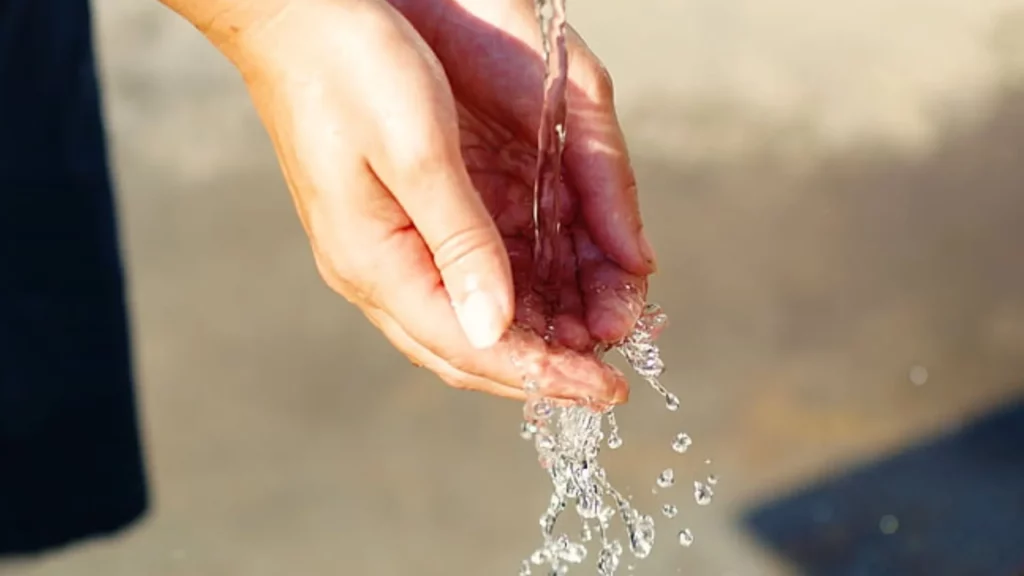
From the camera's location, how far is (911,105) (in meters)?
1.58

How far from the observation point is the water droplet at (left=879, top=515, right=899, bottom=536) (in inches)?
48.5

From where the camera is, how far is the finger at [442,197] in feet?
2.08

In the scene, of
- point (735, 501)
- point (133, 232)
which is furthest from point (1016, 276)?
point (133, 232)

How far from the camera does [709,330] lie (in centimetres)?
139

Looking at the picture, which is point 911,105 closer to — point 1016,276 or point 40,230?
point 1016,276

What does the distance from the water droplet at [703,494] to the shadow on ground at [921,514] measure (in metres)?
0.05

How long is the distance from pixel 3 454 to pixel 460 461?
53 centimetres

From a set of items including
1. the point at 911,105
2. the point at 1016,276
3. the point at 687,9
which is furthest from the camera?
the point at 687,9

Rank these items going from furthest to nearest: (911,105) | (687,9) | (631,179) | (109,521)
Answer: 1. (687,9)
2. (911,105)
3. (109,521)
4. (631,179)

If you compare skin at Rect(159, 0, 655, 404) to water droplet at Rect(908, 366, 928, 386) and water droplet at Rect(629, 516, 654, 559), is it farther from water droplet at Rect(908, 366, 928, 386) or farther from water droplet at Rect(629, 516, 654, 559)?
Answer: water droplet at Rect(908, 366, 928, 386)

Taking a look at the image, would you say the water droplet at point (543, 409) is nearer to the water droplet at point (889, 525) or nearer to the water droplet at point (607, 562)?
the water droplet at point (607, 562)

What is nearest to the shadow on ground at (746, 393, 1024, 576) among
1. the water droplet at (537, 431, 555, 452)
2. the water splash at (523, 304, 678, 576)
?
the water splash at (523, 304, 678, 576)

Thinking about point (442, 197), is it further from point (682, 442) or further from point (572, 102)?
point (682, 442)

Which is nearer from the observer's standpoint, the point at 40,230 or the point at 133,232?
the point at 40,230
